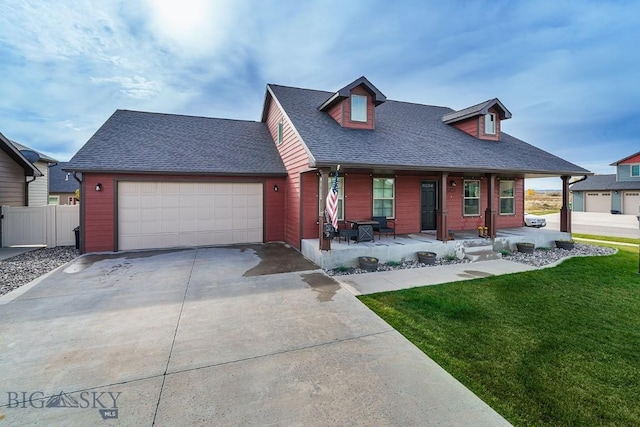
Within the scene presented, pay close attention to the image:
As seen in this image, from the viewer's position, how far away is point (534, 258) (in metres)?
8.77

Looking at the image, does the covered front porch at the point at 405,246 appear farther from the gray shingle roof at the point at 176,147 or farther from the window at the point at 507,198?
the gray shingle roof at the point at 176,147

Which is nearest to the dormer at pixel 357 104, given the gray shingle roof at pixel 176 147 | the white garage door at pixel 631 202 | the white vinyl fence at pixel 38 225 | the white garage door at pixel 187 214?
the gray shingle roof at pixel 176 147

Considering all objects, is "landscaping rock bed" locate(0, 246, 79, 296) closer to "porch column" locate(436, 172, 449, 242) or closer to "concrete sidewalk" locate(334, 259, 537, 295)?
"concrete sidewalk" locate(334, 259, 537, 295)

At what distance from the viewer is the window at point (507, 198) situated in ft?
39.9

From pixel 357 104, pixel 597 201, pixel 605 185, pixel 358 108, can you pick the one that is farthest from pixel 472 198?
pixel 597 201

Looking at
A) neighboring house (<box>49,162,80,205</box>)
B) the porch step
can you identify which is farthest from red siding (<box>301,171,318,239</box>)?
neighboring house (<box>49,162,80,205</box>)

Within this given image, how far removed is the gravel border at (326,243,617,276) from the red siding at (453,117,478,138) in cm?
534

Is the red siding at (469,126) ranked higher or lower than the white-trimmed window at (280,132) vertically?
higher

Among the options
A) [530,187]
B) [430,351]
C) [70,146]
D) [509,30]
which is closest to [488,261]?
[430,351]

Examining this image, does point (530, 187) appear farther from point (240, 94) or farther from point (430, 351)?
point (430, 351)

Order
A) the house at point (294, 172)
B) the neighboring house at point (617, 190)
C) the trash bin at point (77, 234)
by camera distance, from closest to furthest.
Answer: the house at point (294, 172) → the trash bin at point (77, 234) → the neighboring house at point (617, 190)

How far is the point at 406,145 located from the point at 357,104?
2339mm

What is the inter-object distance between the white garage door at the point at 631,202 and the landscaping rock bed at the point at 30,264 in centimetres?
4033

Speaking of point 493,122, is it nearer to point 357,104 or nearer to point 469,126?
point 469,126
